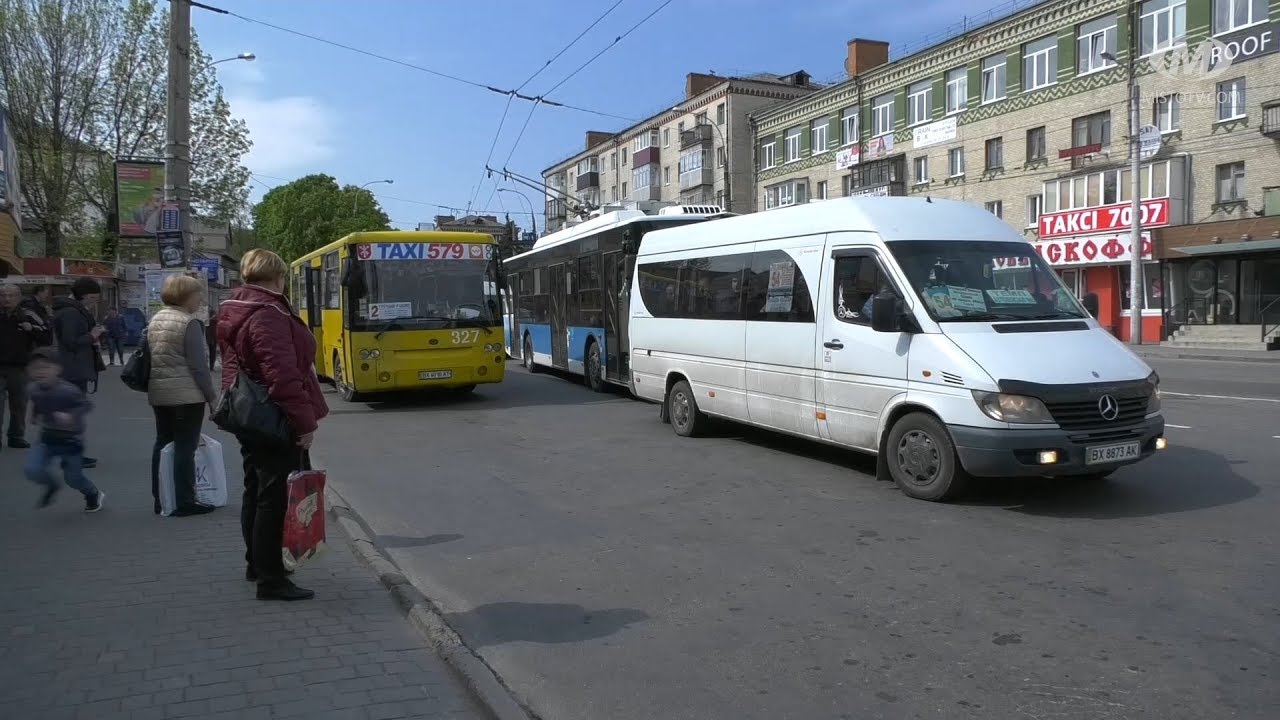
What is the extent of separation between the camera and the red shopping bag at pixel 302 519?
493cm

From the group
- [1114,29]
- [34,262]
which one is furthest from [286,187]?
[1114,29]

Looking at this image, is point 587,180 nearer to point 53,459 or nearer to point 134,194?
point 134,194

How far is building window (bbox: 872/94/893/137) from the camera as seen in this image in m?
Answer: 43.9

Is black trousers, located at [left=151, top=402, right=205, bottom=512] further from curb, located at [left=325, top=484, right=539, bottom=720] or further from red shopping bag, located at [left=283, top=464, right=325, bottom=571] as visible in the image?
red shopping bag, located at [left=283, top=464, right=325, bottom=571]

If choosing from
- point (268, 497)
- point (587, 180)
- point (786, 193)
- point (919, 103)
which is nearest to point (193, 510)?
point (268, 497)

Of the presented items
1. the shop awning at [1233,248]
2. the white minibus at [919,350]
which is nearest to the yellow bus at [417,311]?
the white minibus at [919,350]

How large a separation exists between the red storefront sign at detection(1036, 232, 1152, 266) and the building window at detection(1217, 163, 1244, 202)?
2.62 m

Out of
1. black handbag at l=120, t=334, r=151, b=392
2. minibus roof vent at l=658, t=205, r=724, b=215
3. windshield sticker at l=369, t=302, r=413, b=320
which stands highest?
minibus roof vent at l=658, t=205, r=724, b=215

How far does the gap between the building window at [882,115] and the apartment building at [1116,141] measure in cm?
10

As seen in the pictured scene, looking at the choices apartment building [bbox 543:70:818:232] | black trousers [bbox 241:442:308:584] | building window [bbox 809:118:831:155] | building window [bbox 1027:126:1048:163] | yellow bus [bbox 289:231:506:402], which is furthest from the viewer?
apartment building [bbox 543:70:818:232]

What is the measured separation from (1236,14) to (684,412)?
27591 mm

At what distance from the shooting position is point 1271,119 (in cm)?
Result: 2878

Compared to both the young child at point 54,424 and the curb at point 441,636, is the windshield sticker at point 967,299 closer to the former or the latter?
the curb at point 441,636

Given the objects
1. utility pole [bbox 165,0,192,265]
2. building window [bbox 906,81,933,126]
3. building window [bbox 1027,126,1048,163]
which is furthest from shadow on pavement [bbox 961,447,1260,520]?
building window [bbox 906,81,933,126]
